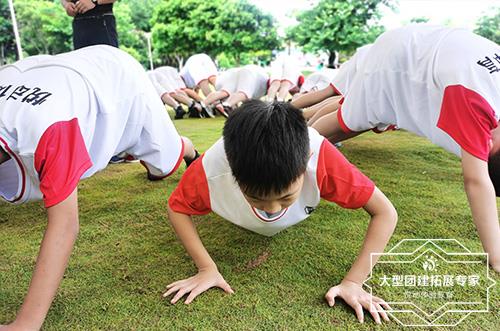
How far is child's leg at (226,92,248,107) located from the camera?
3.83 metres

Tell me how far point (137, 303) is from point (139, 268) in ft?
0.54

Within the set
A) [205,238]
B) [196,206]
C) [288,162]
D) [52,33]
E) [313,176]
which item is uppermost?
[288,162]

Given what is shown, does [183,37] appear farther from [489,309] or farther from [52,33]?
[489,309]

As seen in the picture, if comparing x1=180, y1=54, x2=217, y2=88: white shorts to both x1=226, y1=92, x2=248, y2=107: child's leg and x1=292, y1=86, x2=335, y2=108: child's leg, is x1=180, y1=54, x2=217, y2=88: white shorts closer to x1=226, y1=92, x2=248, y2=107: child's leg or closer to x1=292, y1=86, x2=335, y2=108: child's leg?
x1=226, y1=92, x2=248, y2=107: child's leg

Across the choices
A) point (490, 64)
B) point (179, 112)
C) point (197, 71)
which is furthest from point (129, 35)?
point (490, 64)

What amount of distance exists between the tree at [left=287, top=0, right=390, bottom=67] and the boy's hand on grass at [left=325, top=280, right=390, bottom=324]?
9.68 metres

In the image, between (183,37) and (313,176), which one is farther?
(183,37)

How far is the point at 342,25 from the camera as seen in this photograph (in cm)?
1000

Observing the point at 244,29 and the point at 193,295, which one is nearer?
the point at 193,295

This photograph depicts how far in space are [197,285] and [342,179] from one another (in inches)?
17.4

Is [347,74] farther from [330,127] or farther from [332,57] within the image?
[332,57]

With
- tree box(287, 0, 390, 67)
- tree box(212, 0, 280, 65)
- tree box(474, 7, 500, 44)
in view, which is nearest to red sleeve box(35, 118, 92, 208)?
tree box(287, 0, 390, 67)

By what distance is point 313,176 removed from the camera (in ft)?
3.07

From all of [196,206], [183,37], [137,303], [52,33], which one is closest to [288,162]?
[196,206]
